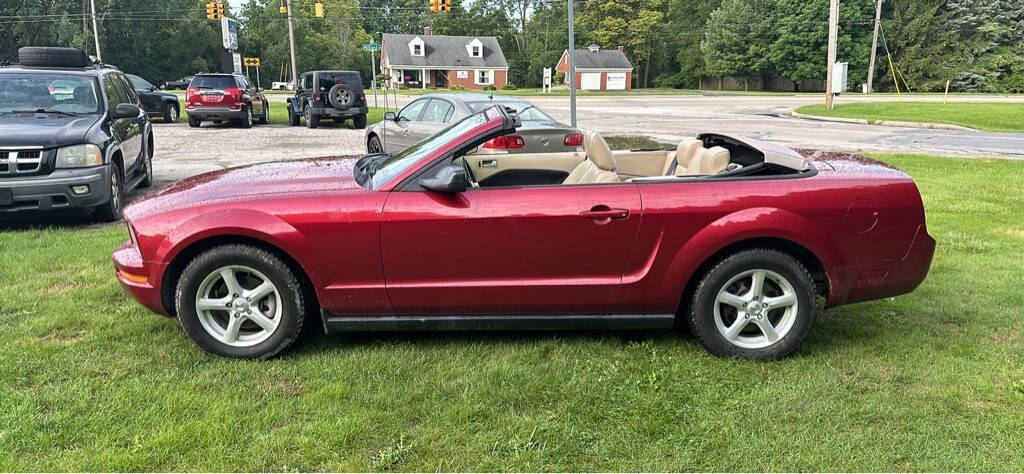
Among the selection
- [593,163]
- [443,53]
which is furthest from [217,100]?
[443,53]

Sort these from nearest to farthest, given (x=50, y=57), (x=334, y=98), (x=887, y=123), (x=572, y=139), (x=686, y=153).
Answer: (x=686, y=153), (x=50, y=57), (x=572, y=139), (x=334, y=98), (x=887, y=123)

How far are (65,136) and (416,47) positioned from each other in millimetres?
66602

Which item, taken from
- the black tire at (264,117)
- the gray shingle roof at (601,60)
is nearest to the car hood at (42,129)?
the black tire at (264,117)

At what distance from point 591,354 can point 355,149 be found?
11.9 meters

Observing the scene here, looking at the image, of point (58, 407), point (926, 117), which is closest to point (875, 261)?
point (58, 407)

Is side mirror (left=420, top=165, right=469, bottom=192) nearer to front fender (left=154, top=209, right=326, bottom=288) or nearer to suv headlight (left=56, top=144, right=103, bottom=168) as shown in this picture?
front fender (left=154, top=209, right=326, bottom=288)

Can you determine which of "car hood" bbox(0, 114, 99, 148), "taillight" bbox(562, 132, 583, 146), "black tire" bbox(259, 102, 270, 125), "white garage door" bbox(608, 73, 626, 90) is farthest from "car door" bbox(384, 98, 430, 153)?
"white garage door" bbox(608, 73, 626, 90)

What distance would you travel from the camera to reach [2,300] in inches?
180

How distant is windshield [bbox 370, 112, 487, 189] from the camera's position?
3.80m

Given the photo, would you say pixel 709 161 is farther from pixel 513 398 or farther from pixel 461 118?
pixel 461 118

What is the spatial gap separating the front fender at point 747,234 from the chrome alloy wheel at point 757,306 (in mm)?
210

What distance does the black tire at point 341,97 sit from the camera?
19.4m

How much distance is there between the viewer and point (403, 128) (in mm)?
11148

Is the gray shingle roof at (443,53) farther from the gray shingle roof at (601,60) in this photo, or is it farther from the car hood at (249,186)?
the car hood at (249,186)
